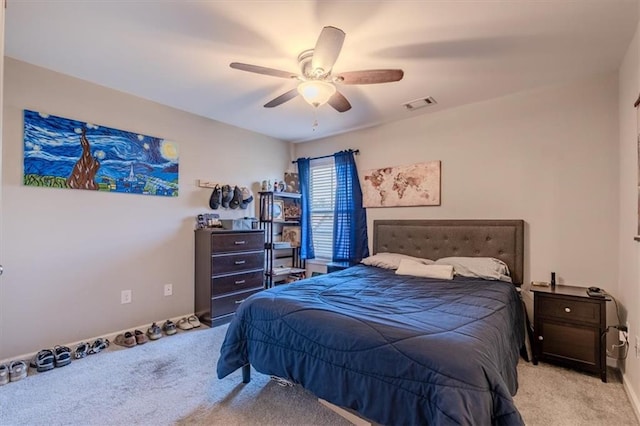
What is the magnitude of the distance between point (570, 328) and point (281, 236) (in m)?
3.46

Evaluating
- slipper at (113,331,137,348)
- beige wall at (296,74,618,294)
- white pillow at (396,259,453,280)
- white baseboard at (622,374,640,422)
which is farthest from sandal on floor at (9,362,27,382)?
white baseboard at (622,374,640,422)

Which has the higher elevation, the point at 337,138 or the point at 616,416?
the point at 337,138

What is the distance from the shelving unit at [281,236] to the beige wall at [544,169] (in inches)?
74.5

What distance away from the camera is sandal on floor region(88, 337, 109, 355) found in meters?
2.67

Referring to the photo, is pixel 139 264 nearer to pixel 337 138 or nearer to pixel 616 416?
pixel 337 138

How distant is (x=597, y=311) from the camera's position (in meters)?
2.29

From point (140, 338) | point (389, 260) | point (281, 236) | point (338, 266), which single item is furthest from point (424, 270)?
point (140, 338)

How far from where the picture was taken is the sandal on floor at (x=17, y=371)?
223 centimetres

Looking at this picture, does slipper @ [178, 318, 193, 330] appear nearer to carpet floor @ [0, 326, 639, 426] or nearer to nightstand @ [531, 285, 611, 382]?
carpet floor @ [0, 326, 639, 426]

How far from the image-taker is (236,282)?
3.60m

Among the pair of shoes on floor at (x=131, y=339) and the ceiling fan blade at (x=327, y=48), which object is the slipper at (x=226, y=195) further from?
the ceiling fan blade at (x=327, y=48)

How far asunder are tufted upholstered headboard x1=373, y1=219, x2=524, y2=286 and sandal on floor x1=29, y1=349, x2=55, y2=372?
3264 mm

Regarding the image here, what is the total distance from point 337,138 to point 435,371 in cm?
358

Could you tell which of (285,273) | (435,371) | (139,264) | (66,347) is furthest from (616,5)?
(66,347)
